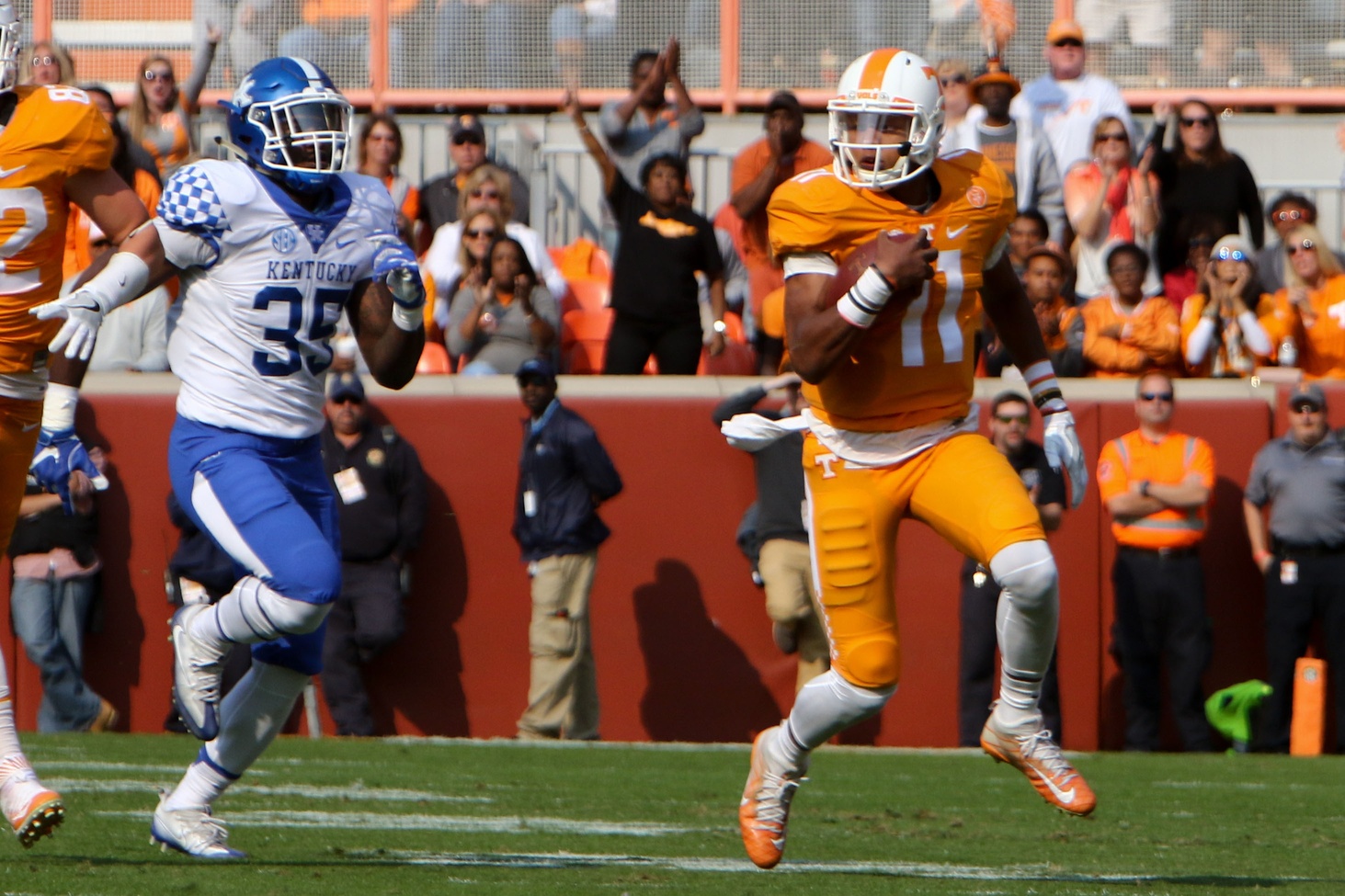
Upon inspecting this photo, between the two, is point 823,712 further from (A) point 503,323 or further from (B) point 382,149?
(B) point 382,149

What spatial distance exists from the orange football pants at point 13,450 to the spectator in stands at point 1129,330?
631cm

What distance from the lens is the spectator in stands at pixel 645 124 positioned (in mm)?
11453

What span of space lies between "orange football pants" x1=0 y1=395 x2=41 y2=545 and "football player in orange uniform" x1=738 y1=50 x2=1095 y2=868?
199 centimetres

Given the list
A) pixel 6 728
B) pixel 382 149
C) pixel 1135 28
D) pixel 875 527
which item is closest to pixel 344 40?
pixel 382 149

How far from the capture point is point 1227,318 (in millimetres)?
10211

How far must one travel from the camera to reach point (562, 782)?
7785 mm

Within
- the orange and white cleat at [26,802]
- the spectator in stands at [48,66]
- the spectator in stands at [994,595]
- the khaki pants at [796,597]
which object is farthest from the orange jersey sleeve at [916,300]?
the spectator in stands at [48,66]

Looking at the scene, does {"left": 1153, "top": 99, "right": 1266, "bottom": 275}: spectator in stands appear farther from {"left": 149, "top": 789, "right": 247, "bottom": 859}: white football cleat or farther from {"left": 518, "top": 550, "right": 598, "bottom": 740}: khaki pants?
{"left": 149, "top": 789, "right": 247, "bottom": 859}: white football cleat

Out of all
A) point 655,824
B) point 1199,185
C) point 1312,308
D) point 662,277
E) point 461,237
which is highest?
point 1199,185

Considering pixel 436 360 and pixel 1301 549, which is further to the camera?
pixel 436 360

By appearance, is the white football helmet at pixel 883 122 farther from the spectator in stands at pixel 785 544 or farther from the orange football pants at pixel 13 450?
the spectator in stands at pixel 785 544

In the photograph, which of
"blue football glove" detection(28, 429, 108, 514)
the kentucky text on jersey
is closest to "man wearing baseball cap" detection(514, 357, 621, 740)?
the kentucky text on jersey

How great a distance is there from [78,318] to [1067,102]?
797cm

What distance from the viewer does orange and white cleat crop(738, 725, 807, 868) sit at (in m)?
5.00
